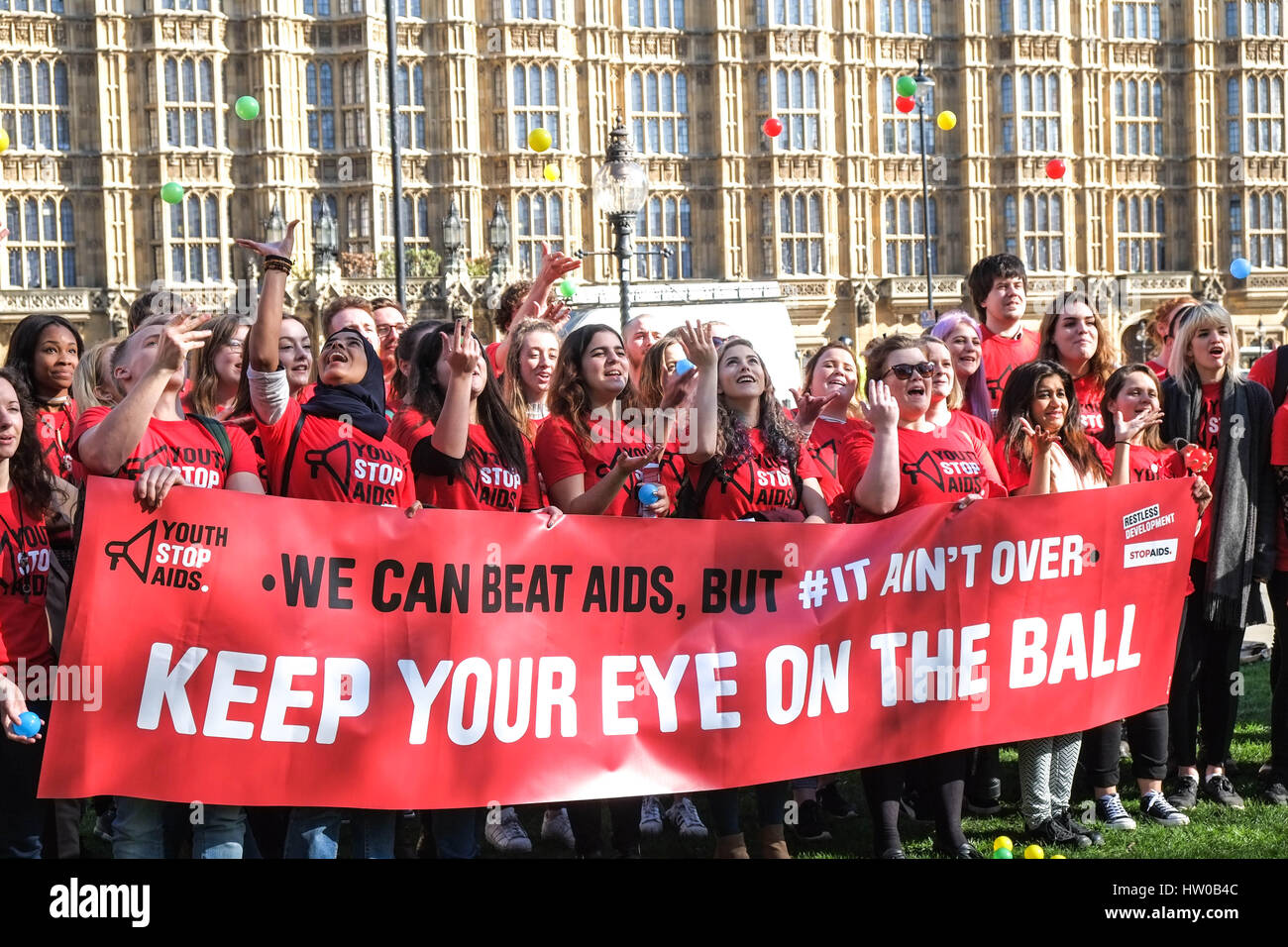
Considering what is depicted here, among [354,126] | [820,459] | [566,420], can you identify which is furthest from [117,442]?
[354,126]

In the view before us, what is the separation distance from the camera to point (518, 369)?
20.3 ft

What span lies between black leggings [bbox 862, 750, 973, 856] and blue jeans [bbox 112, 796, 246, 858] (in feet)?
6.85

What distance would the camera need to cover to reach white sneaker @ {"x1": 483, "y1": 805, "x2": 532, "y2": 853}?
6293 millimetres

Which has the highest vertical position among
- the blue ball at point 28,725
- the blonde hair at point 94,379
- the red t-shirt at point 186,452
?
the blonde hair at point 94,379

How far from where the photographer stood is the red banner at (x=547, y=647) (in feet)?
15.7

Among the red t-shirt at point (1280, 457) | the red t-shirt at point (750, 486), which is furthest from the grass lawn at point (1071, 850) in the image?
the red t-shirt at point (750, 486)

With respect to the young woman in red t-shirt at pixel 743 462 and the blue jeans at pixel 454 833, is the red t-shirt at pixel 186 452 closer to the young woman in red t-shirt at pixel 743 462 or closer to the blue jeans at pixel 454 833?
the blue jeans at pixel 454 833

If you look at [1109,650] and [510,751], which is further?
[1109,650]

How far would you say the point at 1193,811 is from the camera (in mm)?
6648

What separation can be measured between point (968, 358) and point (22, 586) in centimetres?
393

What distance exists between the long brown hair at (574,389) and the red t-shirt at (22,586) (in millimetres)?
1766

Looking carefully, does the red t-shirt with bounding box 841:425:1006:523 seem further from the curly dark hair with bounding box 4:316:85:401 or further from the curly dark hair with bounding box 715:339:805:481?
the curly dark hair with bounding box 4:316:85:401
